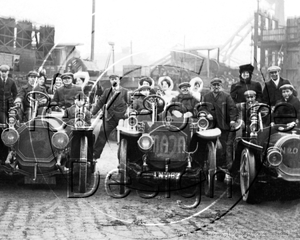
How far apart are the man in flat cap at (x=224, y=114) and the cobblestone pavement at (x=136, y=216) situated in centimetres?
61

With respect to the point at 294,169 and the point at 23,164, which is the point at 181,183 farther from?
the point at 23,164

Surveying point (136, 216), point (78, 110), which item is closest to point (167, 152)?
point (78, 110)

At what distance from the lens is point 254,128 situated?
5.05m

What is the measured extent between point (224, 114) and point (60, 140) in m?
2.14

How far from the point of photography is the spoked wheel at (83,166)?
519 cm

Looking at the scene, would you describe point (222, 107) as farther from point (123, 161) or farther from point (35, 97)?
point (35, 97)

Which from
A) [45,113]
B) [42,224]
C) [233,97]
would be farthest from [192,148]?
[42,224]

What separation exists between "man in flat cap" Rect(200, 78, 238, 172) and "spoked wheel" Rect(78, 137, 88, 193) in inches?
64.5

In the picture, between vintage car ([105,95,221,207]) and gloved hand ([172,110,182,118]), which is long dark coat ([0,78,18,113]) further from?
gloved hand ([172,110,182,118])

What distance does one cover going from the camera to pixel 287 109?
5.39 metres

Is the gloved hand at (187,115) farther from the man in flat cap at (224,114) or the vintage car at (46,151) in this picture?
the vintage car at (46,151)

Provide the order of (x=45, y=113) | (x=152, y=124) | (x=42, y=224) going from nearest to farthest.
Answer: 1. (x=42, y=224)
2. (x=152, y=124)
3. (x=45, y=113)

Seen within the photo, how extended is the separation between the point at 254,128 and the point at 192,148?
0.73 m

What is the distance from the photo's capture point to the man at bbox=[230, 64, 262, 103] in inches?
235
